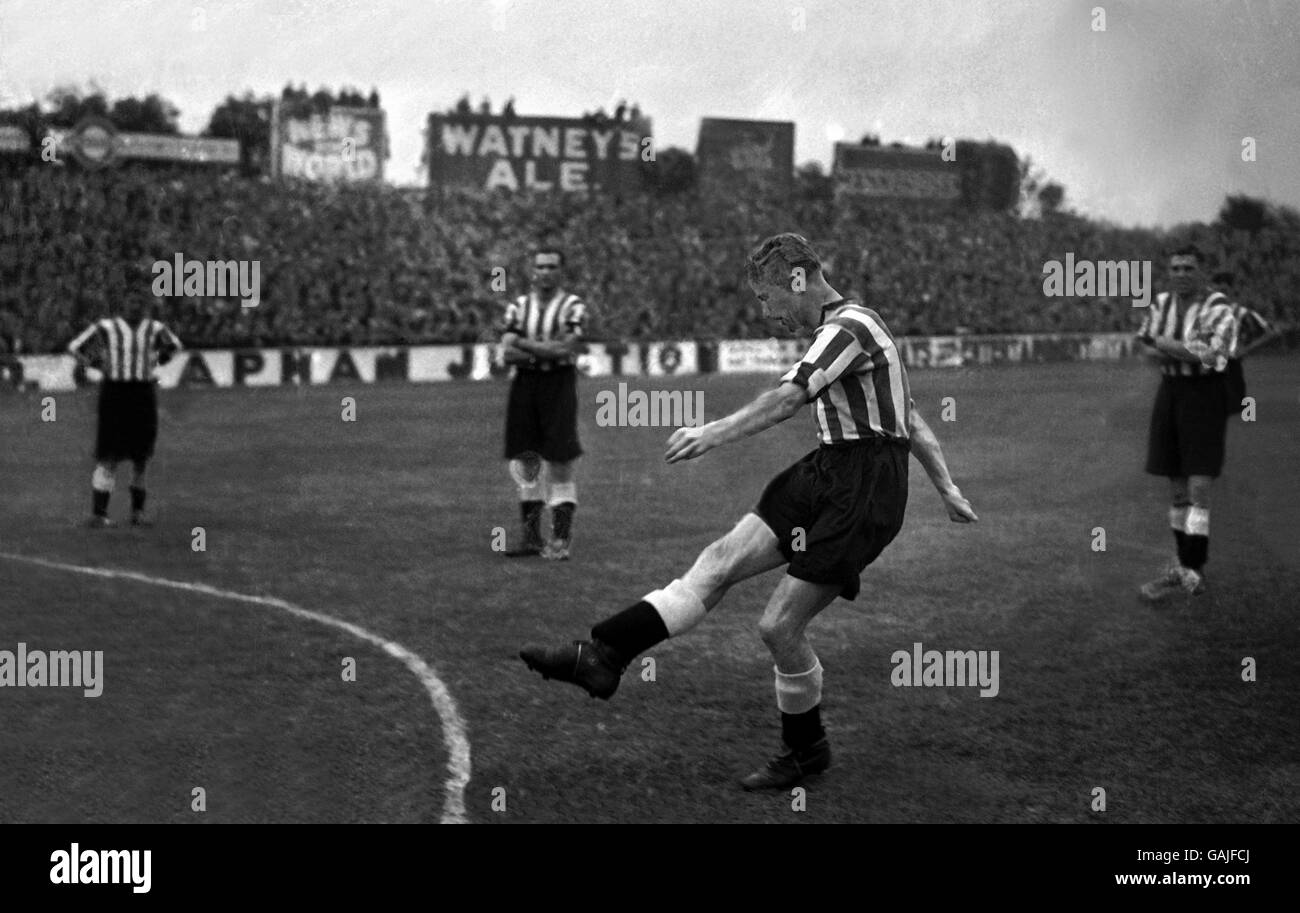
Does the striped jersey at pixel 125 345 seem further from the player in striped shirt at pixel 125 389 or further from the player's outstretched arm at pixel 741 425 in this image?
the player's outstretched arm at pixel 741 425

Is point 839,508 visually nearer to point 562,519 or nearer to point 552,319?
point 562,519

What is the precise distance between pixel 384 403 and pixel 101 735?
18487mm

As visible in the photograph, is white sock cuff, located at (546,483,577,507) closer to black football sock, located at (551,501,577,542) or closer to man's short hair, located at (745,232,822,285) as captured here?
black football sock, located at (551,501,577,542)

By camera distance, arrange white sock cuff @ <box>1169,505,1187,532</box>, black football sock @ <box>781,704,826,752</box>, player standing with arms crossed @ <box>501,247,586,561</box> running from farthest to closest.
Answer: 1. player standing with arms crossed @ <box>501,247,586,561</box>
2. white sock cuff @ <box>1169,505,1187,532</box>
3. black football sock @ <box>781,704,826,752</box>

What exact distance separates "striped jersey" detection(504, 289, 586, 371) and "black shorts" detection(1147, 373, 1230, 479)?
4.19 meters

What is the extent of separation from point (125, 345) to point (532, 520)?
4.14 metres

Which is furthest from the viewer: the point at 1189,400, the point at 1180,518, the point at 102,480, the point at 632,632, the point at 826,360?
the point at 102,480

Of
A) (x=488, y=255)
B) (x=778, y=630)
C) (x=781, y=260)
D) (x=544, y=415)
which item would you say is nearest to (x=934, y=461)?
(x=778, y=630)

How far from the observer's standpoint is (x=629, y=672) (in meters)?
7.24

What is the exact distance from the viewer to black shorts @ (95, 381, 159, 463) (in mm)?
12156

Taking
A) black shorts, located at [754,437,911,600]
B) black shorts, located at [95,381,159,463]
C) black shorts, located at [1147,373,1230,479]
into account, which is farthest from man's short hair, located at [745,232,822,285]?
black shorts, located at [95,381,159,463]

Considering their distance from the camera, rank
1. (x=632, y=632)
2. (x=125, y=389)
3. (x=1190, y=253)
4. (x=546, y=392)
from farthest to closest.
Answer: (x=125, y=389) < (x=546, y=392) < (x=1190, y=253) < (x=632, y=632)

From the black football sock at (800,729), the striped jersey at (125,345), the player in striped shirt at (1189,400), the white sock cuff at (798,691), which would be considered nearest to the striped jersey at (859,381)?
the white sock cuff at (798,691)
